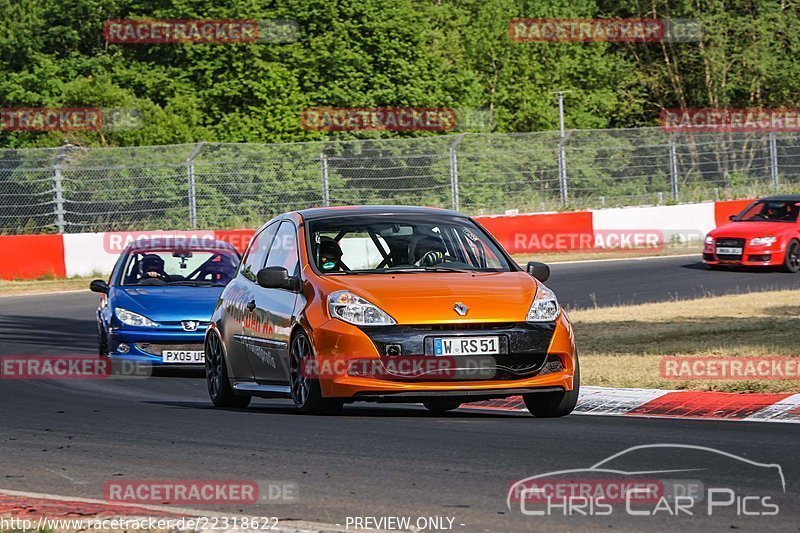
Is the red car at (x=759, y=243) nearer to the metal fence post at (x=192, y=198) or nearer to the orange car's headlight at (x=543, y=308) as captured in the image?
the metal fence post at (x=192, y=198)

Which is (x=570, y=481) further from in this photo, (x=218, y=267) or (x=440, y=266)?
(x=218, y=267)

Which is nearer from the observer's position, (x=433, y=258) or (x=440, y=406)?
(x=433, y=258)

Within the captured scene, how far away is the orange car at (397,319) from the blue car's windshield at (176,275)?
494 centimetres

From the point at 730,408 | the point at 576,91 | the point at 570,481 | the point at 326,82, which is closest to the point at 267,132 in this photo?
the point at 326,82

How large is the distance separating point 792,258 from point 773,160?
9758mm

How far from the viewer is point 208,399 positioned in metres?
12.8

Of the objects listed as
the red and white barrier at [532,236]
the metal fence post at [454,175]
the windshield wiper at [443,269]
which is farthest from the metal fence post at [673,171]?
the windshield wiper at [443,269]

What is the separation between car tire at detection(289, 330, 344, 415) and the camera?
9734 mm

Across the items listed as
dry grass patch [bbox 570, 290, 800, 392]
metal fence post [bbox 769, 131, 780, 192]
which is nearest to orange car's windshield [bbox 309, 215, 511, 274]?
dry grass patch [bbox 570, 290, 800, 392]

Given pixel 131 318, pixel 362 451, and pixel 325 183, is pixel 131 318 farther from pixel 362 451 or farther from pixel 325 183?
pixel 325 183

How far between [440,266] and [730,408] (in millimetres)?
2266

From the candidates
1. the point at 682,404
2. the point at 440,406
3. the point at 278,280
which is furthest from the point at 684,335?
the point at 278,280

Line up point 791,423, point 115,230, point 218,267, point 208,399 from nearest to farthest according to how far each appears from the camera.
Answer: point 791,423
point 208,399
point 218,267
point 115,230

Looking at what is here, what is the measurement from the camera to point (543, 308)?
383 inches
